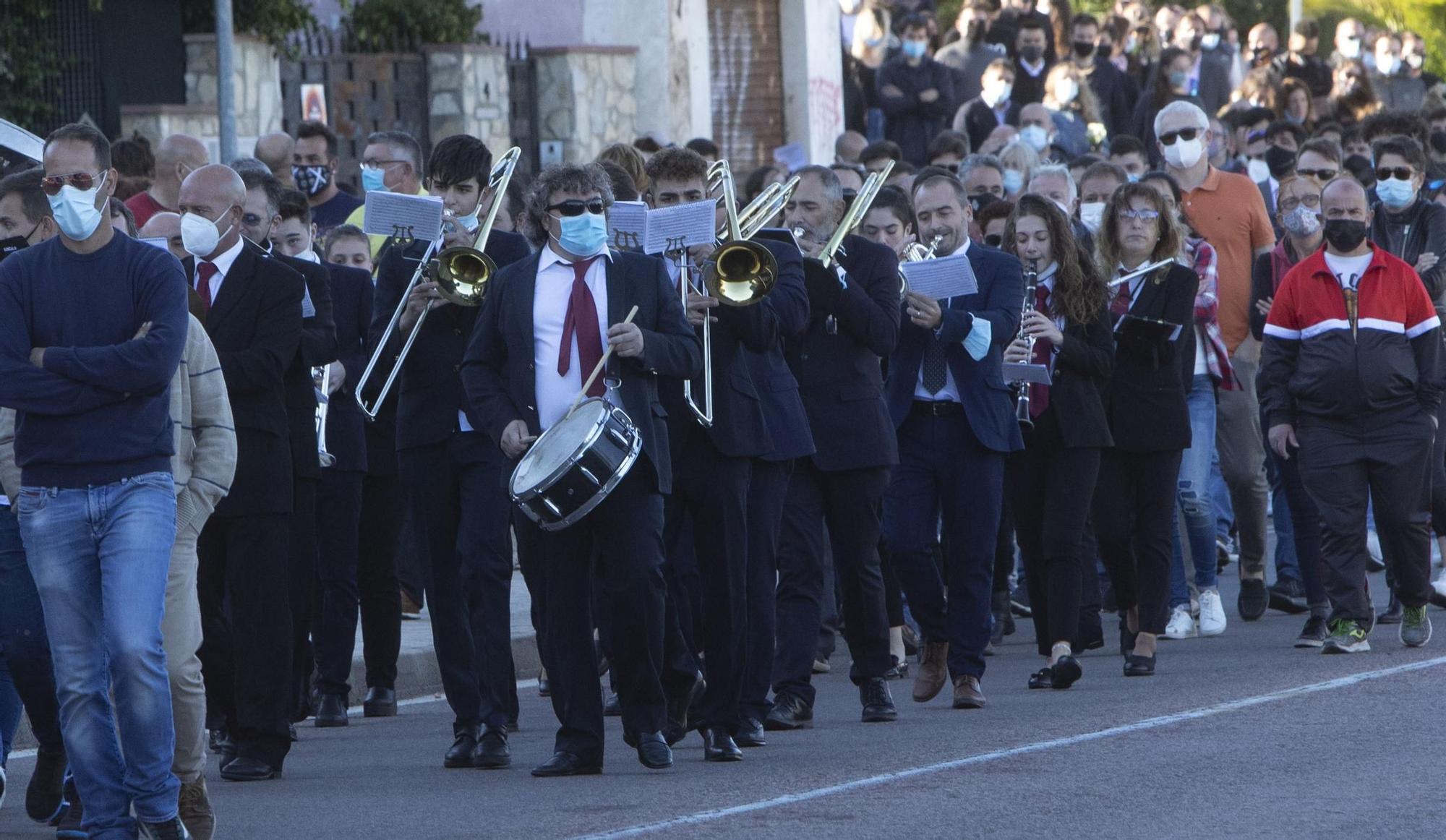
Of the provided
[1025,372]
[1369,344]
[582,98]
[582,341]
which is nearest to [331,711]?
[582,341]

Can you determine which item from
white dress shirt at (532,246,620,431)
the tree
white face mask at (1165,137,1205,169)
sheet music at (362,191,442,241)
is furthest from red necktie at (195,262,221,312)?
the tree

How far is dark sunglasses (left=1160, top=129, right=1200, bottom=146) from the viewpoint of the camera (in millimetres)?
14734

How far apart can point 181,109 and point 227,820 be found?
10.6 m

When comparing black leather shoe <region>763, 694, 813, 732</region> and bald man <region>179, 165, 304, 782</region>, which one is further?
black leather shoe <region>763, 694, 813, 732</region>

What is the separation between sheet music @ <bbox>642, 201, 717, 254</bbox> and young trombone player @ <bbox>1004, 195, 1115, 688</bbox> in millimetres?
2316

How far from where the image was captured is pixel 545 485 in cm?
808

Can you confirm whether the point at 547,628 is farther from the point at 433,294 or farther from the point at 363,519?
the point at 363,519

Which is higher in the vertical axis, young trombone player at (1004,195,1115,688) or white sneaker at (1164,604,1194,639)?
young trombone player at (1004,195,1115,688)

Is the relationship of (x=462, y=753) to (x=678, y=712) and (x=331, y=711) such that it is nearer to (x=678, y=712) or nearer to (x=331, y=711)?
(x=678, y=712)

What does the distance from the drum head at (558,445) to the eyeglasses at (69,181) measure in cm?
166

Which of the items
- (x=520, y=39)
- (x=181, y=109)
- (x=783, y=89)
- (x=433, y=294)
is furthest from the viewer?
(x=783, y=89)

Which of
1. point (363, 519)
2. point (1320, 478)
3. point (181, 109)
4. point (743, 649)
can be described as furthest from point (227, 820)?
point (181, 109)

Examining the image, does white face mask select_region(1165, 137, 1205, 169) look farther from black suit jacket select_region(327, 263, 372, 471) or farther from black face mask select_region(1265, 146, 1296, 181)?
black suit jacket select_region(327, 263, 372, 471)

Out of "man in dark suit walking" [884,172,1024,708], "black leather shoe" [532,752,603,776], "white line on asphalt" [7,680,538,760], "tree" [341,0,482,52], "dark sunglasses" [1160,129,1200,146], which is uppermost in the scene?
"tree" [341,0,482,52]
